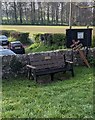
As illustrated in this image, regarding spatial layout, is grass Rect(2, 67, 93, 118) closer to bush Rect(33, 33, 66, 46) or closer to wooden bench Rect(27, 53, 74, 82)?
wooden bench Rect(27, 53, 74, 82)

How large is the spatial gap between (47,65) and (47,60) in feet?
0.48

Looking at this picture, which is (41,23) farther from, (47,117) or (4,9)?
(47,117)

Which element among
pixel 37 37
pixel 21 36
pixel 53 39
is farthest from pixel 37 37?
pixel 53 39

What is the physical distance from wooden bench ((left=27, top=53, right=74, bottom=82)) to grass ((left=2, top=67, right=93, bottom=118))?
34cm

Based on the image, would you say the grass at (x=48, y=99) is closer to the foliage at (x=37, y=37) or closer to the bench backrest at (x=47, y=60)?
the bench backrest at (x=47, y=60)

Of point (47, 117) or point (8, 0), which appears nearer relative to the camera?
point (47, 117)

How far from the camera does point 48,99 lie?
4898mm

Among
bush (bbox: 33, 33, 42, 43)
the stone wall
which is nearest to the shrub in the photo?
bush (bbox: 33, 33, 42, 43)

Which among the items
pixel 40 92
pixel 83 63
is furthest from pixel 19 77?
pixel 83 63

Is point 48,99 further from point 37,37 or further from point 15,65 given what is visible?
point 37,37

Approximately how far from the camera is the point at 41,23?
17.3 metres

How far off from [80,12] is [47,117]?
11.9 metres

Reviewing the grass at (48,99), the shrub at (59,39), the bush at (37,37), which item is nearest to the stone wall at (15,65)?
the grass at (48,99)

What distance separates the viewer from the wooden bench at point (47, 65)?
6938 millimetres
